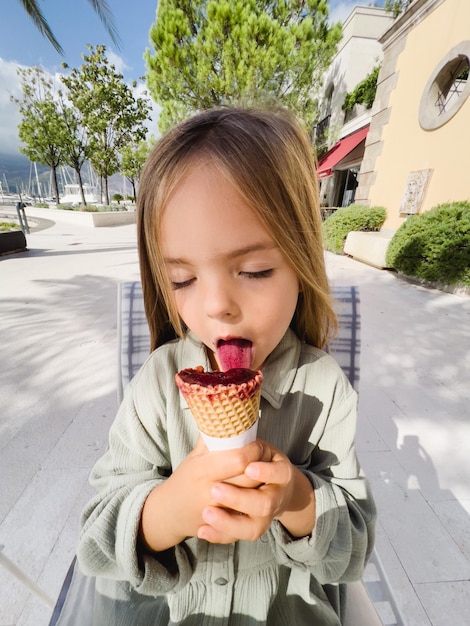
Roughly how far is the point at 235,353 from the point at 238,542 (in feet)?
1.89

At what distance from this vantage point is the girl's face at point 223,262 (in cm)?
72

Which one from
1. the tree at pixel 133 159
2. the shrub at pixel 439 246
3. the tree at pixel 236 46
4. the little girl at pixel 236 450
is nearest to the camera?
the little girl at pixel 236 450

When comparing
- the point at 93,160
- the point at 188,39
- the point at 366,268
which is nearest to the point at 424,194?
the point at 366,268

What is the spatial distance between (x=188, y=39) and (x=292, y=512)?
15463 millimetres

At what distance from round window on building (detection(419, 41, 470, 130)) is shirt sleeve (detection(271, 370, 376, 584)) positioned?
8.01 metres

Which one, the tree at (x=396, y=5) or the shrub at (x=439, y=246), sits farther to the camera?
the tree at (x=396, y=5)

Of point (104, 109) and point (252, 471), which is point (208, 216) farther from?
point (104, 109)

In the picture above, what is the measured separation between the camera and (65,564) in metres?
1.49

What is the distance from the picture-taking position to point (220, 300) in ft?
2.36

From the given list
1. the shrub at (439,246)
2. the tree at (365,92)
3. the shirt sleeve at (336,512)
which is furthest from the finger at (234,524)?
the tree at (365,92)

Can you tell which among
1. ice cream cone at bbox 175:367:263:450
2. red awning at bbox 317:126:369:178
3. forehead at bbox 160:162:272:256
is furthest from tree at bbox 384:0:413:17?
ice cream cone at bbox 175:367:263:450

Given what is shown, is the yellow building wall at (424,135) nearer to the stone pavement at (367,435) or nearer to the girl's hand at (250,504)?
the stone pavement at (367,435)

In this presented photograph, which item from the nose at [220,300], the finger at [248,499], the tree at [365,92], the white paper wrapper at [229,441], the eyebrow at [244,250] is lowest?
the finger at [248,499]

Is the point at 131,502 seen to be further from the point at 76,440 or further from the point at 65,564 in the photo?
Result: the point at 76,440
